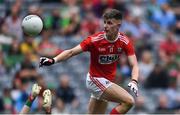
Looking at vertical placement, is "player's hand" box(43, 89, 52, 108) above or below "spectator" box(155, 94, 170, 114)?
above

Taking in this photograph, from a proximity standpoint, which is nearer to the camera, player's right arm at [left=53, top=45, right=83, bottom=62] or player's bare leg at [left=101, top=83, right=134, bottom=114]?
player's right arm at [left=53, top=45, right=83, bottom=62]

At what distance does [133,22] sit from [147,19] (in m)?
1.16

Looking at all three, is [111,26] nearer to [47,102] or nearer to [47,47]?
[47,102]

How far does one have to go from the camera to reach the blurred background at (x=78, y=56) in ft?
66.0

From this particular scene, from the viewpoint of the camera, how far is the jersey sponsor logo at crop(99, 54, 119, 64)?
14.6 meters

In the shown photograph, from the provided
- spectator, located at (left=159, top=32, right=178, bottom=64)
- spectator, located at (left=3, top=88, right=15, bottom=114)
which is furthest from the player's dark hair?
spectator, located at (left=159, top=32, right=178, bottom=64)

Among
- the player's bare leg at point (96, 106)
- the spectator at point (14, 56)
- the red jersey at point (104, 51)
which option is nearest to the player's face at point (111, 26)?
the red jersey at point (104, 51)

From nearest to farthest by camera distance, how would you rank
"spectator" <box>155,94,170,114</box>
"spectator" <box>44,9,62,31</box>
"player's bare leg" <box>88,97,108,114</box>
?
"player's bare leg" <box>88,97,108,114</box> → "spectator" <box>155,94,170,114</box> → "spectator" <box>44,9,62,31</box>

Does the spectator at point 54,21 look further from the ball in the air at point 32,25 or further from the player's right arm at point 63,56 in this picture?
the player's right arm at point 63,56

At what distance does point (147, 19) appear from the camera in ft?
79.2

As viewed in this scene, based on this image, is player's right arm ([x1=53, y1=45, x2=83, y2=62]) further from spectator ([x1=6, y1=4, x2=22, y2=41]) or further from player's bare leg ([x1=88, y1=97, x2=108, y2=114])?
spectator ([x1=6, y1=4, x2=22, y2=41])

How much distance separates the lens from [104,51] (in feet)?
47.8

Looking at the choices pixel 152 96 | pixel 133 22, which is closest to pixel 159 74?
pixel 152 96

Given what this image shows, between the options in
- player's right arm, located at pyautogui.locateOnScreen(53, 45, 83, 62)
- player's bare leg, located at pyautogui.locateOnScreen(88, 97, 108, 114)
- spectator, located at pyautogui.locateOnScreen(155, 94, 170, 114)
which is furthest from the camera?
spectator, located at pyautogui.locateOnScreen(155, 94, 170, 114)
